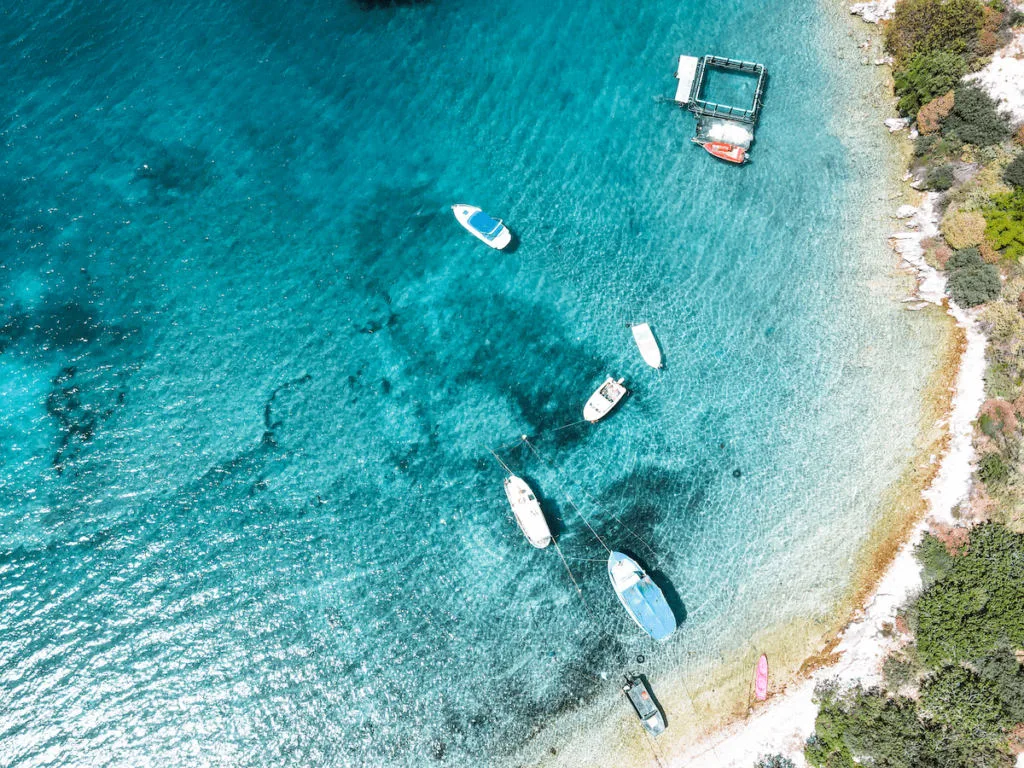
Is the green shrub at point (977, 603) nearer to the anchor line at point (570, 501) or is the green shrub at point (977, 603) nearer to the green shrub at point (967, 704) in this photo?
the green shrub at point (967, 704)

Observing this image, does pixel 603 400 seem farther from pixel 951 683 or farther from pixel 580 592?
pixel 951 683

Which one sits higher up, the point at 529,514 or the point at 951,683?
the point at 529,514

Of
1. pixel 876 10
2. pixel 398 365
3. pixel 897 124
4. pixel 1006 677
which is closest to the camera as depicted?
pixel 1006 677

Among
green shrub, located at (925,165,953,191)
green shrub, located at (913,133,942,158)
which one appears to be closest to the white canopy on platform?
green shrub, located at (913,133,942,158)

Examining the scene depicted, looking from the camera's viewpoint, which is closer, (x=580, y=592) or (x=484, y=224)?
(x=580, y=592)

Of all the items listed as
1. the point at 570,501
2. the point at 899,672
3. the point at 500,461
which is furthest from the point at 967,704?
the point at 500,461

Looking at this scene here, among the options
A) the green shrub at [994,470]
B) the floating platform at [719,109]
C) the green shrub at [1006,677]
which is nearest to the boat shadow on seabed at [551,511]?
the floating platform at [719,109]

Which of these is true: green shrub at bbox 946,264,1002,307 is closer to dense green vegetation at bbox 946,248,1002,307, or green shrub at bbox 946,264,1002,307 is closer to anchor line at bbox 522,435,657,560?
dense green vegetation at bbox 946,248,1002,307
